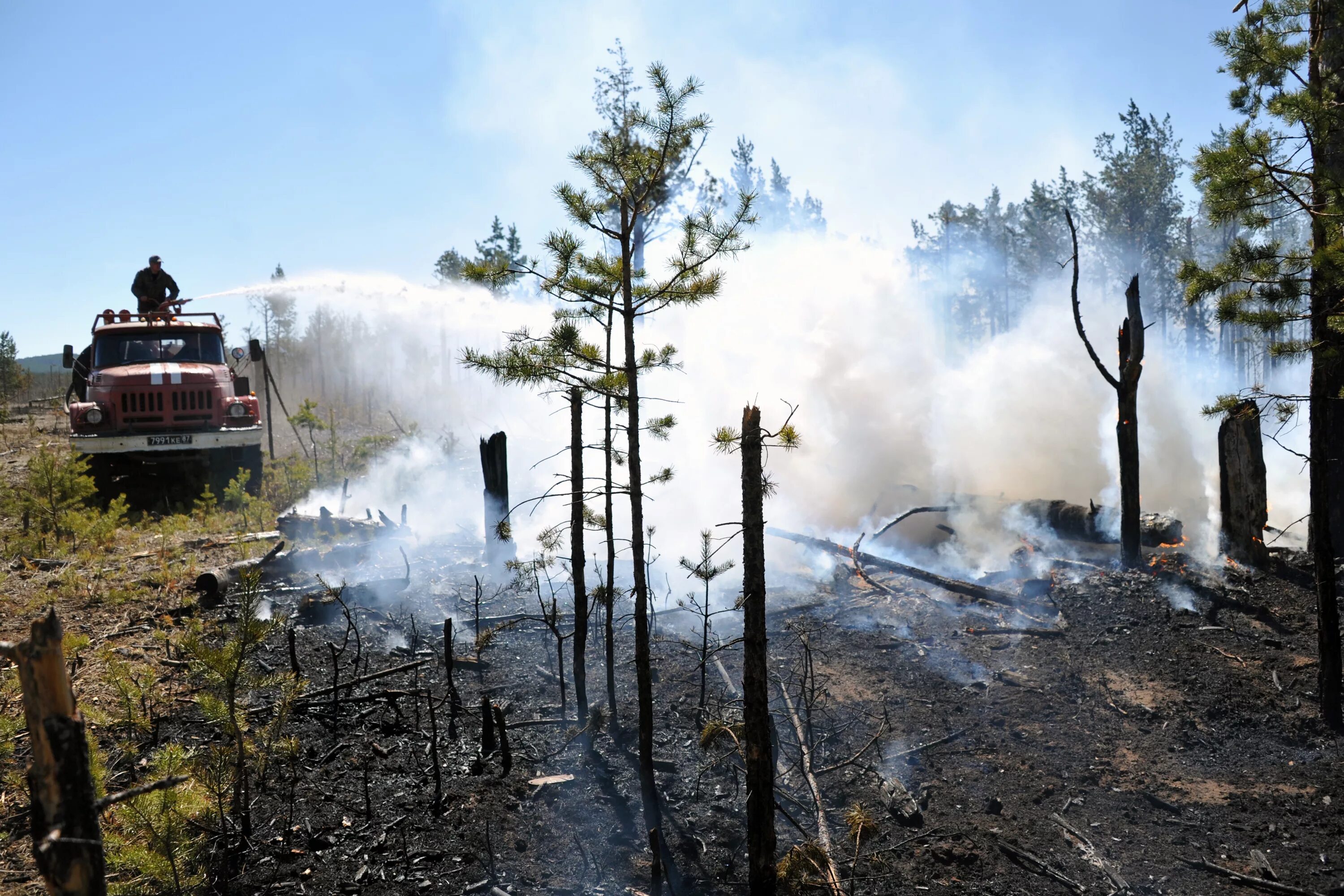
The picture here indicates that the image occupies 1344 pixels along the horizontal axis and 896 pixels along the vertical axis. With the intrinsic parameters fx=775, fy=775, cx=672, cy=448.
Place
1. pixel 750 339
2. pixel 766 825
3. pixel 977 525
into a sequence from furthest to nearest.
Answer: pixel 750 339 → pixel 977 525 → pixel 766 825

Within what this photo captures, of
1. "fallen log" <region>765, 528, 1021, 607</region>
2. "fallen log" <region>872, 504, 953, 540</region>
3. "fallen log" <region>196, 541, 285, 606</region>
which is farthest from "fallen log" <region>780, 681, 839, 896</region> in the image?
"fallen log" <region>196, 541, 285, 606</region>

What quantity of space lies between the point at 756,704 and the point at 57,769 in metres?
4.24

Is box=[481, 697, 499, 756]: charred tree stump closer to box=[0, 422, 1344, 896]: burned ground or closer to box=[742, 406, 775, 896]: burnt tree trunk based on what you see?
box=[0, 422, 1344, 896]: burned ground

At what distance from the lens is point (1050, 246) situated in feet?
184

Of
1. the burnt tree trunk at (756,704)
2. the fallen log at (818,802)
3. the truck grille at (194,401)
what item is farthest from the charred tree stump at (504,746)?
the truck grille at (194,401)

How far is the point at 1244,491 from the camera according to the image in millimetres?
12453

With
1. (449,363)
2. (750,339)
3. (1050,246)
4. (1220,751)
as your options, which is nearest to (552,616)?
(1220,751)

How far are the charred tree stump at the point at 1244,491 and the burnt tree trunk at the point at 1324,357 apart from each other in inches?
136

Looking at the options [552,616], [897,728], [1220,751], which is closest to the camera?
[1220,751]

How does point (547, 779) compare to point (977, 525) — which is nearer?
point (547, 779)

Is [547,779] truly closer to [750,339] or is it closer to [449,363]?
[750,339]

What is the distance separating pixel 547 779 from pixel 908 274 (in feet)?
216

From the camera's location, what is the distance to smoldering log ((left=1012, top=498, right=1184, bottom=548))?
546 inches

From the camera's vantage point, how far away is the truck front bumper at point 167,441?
15180mm
